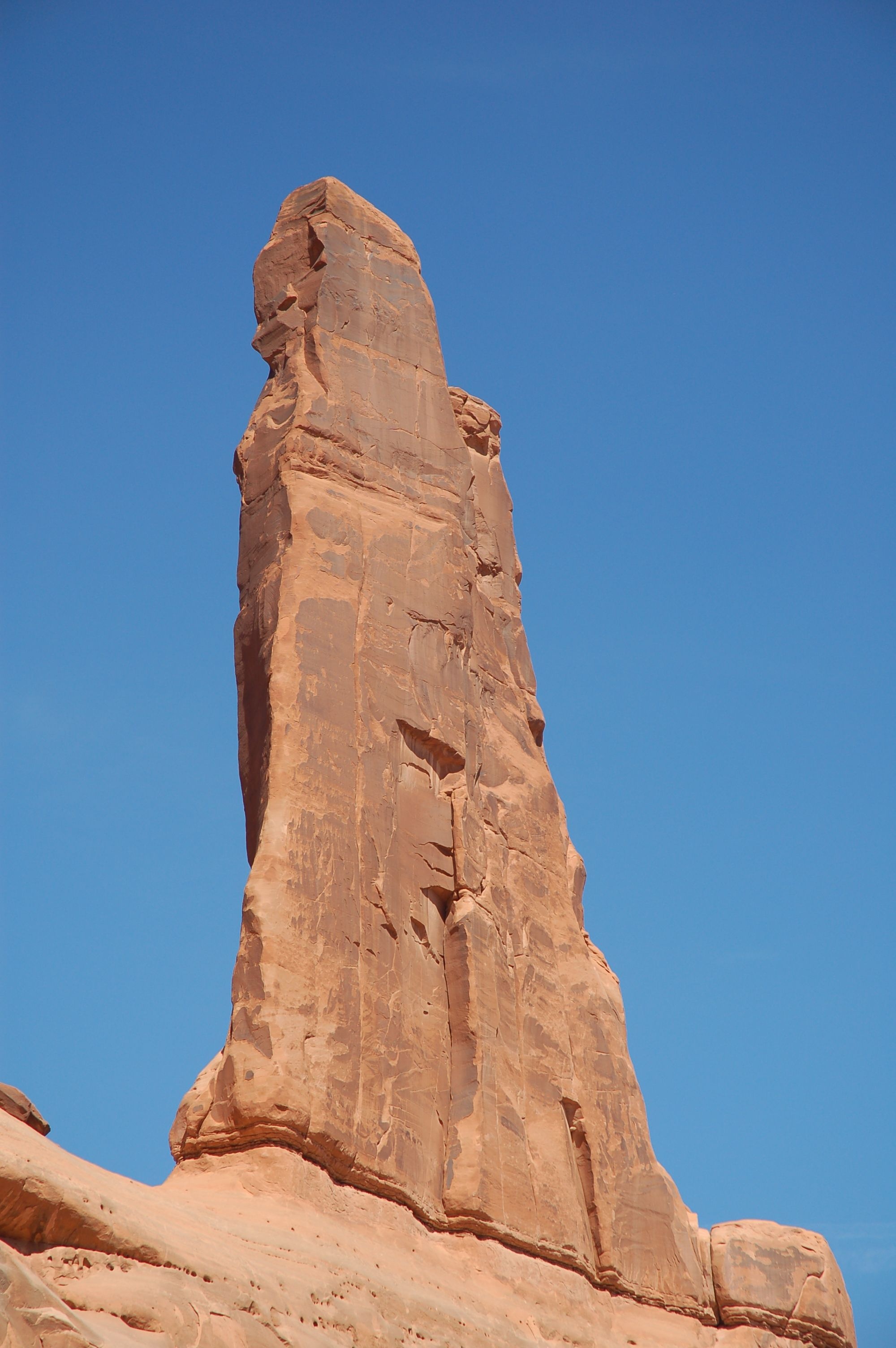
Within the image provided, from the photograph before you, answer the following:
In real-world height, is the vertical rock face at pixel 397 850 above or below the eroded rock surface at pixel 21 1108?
above

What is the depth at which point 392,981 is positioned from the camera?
690 inches

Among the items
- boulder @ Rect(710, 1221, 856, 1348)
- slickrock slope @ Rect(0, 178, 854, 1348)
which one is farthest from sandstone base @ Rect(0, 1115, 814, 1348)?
boulder @ Rect(710, 1221, 856, 1348)

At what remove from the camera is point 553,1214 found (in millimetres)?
18250

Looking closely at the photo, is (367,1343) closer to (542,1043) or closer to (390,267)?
(542,1043)

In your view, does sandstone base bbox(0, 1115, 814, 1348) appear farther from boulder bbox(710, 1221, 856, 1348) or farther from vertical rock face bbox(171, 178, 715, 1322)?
boulder bbox(710, 1221, 856, 1348)

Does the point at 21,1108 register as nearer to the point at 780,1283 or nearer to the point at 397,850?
the point at 397,850

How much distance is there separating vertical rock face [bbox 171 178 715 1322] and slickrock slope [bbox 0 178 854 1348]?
38mm

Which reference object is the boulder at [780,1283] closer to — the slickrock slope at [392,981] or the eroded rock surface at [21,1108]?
the slickrock slope at [392,981]

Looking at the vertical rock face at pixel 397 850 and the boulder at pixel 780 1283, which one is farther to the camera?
the boulder at pixel 780 1283

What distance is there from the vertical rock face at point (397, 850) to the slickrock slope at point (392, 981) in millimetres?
38

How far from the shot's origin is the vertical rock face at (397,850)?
1634 cm

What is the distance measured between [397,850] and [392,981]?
143 cm

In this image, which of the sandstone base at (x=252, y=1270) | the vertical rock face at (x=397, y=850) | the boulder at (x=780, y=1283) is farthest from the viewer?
the boulder at (x=780, y=1283)

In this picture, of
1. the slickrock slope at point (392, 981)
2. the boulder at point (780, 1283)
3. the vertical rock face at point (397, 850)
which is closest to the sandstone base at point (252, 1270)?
the slickrock slope at point (392, 981)
